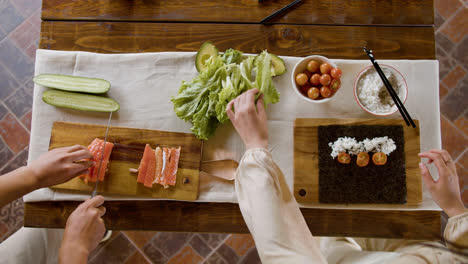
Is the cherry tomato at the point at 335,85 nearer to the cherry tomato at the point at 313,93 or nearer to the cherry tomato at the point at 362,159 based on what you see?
the cherry tomato at the point at 313,93

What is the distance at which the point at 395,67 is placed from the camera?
188cm

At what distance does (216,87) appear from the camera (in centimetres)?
175

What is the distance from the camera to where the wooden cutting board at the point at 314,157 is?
69.1 inches

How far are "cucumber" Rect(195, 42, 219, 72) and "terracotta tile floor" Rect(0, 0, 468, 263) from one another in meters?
1.55

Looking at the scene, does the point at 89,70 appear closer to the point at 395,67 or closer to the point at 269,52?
the point at 269,52

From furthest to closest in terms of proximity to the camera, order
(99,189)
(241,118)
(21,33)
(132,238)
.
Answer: (21,33) → (132,238) → (99,189) → (241,118)

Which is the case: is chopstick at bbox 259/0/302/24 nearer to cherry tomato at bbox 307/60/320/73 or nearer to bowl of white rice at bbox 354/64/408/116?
cherry tomato at bbox 307/60/320/73

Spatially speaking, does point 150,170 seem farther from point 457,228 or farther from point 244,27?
point 457,228

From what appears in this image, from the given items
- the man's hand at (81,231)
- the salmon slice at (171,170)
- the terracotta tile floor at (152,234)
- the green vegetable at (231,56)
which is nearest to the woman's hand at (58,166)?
the man's hand at (81,231)

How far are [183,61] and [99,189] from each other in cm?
92

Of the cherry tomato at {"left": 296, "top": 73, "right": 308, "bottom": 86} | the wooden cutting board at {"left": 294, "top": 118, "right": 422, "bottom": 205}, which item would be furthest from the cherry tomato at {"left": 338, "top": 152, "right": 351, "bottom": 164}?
the cherry tomato at {"left": 296, "top": 73, "right": 308, "bottom": 86}

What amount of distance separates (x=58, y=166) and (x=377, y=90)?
6.02 feet

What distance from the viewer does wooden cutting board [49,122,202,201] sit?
5.77 feet

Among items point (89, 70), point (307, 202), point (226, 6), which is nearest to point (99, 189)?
point (89, 70)
